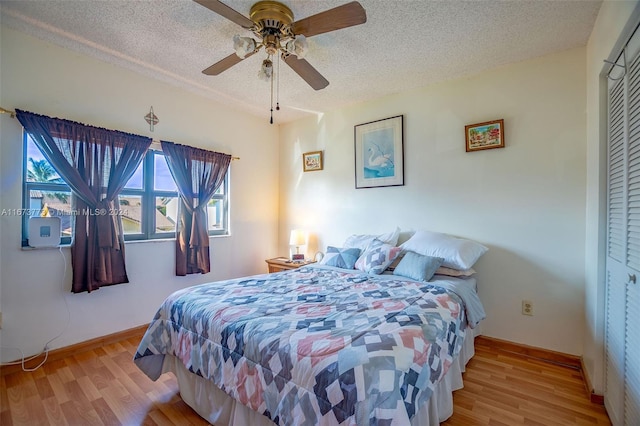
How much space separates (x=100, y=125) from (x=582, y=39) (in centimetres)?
404

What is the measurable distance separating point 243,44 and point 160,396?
7.58 ft

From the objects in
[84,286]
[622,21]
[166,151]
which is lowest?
[84,286]

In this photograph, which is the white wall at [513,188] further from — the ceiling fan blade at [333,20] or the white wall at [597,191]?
the ceiling fan blade at [333,20]

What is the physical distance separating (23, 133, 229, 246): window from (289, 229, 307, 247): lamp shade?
2.80ft

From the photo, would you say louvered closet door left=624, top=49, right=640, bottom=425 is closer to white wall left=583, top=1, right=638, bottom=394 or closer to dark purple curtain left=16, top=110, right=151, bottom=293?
white wall left=583, top=1, right=638, bottom=394

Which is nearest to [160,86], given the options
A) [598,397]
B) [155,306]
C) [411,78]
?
[155,306]

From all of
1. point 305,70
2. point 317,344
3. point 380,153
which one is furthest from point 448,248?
point 305,70

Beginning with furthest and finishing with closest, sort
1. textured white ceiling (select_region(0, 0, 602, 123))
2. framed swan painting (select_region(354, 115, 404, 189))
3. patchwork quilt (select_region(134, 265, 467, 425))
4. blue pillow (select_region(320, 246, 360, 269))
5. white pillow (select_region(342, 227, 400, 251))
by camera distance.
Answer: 1. framed swan painting (select_region(354, 115, 404, 189))
2. white pillow (select_region(342, 227, 400, 251))
3. blue pillow (select_region(320, 246, 360, 269))
4. textured white ceiling (select_region(0, 0, 602, 123))
5. patchwork quilt (select_region(134, 265, 467, 425))

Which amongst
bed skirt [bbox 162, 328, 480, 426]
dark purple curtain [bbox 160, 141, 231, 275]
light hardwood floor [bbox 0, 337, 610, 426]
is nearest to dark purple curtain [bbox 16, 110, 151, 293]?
dark purple curtain [bbox 160, 141, 231, 275]

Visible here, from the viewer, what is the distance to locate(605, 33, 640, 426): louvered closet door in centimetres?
136

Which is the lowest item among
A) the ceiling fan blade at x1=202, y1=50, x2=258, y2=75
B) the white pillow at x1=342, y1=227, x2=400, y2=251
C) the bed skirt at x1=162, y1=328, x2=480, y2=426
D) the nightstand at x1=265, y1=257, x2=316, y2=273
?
the bed skirt at x1=162, y1=328, x2=480, y2=426

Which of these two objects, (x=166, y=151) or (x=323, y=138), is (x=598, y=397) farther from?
(x=166, y=151)

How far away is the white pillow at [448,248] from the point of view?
2392mm

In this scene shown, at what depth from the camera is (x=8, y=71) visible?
2135mm
